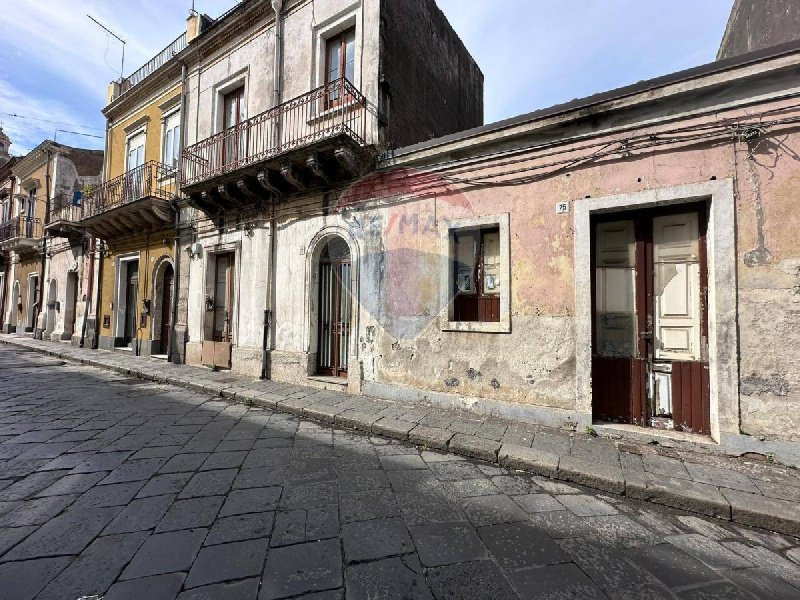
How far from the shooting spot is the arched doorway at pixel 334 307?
7277mm

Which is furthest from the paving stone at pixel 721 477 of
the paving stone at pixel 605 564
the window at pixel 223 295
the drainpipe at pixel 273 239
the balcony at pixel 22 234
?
the balcony at pixel 22 234

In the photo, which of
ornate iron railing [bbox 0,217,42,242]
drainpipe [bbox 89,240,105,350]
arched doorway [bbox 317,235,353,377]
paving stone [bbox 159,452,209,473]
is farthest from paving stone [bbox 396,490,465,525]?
ornate iron railing [bbox 0,217,42,242]

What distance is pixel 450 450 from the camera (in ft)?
13.4

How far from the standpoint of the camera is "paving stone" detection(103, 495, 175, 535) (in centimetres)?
250

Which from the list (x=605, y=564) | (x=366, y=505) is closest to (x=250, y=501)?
(x=366, y=505)

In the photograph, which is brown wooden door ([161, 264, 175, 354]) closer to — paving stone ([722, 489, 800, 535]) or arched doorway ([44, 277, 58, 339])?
arched doorway ([44, 277, 58, 339])

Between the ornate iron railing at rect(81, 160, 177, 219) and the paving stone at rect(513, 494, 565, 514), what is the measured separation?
11.4 m

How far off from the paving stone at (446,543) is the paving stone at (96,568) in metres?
1.80

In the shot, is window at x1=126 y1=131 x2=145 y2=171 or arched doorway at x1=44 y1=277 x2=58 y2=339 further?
arched doorway at x1=44 y1=277 x2=58 y2=339

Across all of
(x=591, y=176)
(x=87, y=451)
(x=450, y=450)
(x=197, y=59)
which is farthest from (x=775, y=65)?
Answer: (x=197, y=59)

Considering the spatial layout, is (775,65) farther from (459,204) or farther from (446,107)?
(446,107)

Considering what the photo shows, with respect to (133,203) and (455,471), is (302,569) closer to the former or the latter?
(455,471)

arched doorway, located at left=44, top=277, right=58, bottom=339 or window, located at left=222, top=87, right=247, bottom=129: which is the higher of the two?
window, located at left=222, top=87, right=247, bottom=129

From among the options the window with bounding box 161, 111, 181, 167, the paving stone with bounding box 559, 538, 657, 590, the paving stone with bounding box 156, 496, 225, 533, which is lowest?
the paving stone with bounding box 559, 538, 657, 590
